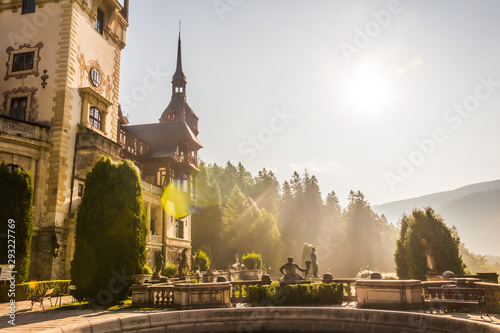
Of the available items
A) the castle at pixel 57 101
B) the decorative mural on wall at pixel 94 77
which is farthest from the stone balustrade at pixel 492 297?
the decorative mural on wall at pixel 94 77

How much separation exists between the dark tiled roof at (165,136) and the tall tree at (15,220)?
21.6m

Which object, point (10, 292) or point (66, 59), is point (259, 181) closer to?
point (66, 59)

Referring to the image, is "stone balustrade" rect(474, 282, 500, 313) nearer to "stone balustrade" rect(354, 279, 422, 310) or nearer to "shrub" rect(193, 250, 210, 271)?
"stone balustrade" rect(354, 279, 422, 310)

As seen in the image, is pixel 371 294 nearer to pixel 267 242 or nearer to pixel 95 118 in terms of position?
pixel 95 118

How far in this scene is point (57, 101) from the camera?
25.2 meters

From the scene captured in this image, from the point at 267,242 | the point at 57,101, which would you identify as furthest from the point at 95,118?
the point at 267,242

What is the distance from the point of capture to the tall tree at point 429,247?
2206 cm

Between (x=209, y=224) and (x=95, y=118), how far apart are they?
3685 centimetres

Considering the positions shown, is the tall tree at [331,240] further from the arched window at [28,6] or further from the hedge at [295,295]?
the arched window at [28,6]

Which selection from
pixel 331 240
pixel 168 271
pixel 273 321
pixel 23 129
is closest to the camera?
pixel 273 321

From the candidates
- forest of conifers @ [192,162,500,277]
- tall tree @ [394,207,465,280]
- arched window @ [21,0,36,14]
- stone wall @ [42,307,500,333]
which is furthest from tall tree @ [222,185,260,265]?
stone wall @ [42,307,500,333]

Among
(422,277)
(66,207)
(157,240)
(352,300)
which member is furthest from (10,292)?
(422,277)

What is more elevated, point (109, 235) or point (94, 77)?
point (94, 77)

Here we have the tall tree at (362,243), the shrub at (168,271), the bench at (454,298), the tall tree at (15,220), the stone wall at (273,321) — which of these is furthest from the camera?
the tall tree at (362,243)
